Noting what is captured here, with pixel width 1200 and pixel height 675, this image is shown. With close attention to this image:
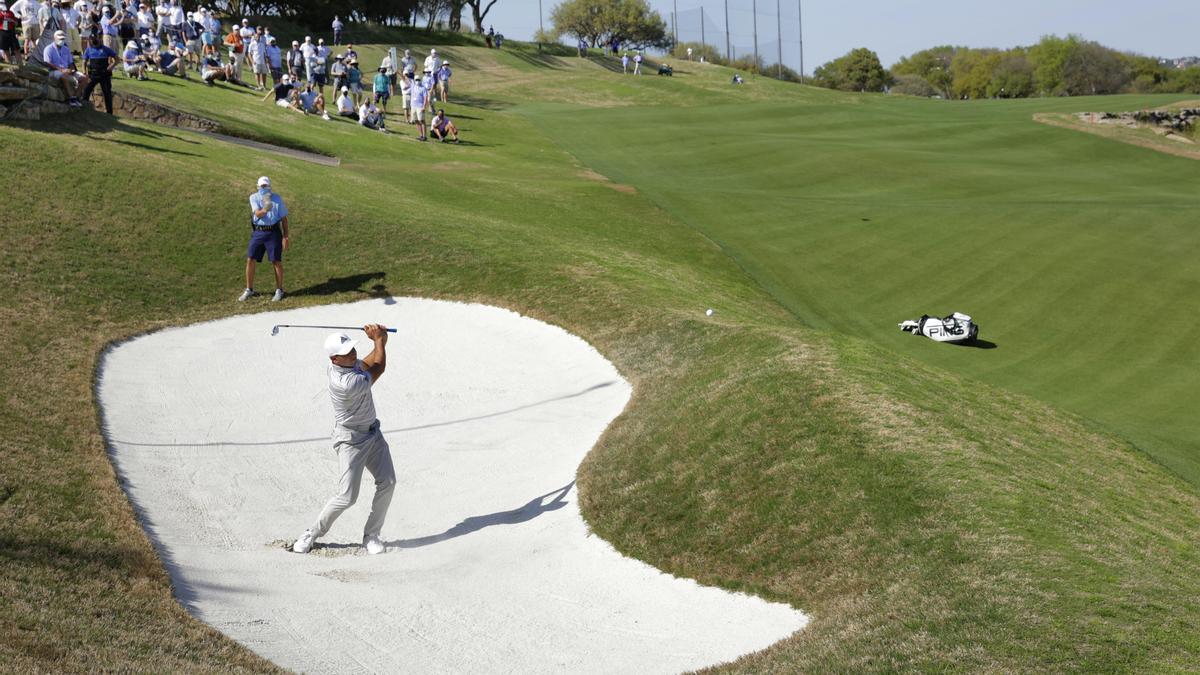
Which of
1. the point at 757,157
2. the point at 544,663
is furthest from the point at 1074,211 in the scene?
the point at 544,663

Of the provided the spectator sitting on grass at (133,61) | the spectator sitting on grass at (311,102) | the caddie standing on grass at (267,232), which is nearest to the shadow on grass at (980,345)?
the caddie standing on grass at (267,232)

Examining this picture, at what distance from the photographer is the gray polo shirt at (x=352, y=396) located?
11.8m

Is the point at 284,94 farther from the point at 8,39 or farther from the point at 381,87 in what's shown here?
the point at 8,39

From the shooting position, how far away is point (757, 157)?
45750mm

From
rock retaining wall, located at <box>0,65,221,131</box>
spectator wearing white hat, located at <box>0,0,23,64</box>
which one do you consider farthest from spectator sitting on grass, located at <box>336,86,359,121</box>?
spectator wearing white hat, located at <box>0,0,23,64</box>

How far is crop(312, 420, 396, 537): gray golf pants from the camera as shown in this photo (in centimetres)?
1221

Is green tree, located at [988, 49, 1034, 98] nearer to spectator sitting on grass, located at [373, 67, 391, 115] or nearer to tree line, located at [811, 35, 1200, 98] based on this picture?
tree line, located at [811, 35, 1200, 98]

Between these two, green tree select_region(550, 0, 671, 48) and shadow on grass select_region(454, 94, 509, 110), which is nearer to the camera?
shadow on grass select_region(454, 94, 509, 110)

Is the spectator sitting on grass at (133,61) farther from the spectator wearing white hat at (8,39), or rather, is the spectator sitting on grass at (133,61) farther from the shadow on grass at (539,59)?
the shadow on grass at (539,59)

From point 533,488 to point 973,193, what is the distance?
30.2 m

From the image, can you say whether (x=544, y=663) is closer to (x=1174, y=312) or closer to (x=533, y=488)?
(x=533, y=488)

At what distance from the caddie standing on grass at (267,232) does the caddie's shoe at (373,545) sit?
32.9 feet

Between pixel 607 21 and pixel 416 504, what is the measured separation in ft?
416

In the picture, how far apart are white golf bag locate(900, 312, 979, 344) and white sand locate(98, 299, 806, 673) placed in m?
8.74
